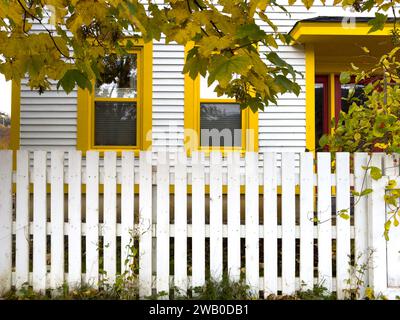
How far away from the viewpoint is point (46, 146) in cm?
597

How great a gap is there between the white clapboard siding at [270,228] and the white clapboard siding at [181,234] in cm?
72

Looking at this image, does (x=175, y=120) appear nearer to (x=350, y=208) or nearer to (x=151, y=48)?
(x=151, y=48)

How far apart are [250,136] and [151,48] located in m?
2.18

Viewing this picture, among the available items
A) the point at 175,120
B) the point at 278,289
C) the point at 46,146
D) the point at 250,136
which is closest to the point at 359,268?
the point at 278,289

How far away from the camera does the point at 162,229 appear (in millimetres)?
3270

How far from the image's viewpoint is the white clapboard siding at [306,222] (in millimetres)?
3213

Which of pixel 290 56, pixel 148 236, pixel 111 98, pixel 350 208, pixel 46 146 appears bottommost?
pixel 148 236

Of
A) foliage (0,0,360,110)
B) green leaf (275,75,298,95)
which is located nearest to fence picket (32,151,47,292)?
foliage (0,0,360,110)

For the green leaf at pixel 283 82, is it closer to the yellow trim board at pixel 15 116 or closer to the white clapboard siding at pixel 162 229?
the white clapboard siding at pixel 162 229

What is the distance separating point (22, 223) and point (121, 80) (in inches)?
134

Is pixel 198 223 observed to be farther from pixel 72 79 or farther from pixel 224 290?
pixel 72 79

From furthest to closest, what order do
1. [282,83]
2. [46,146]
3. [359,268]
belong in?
[46,146], [359,268], [282,83]

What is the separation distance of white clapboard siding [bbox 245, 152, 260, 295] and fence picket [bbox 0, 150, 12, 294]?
2.15 m

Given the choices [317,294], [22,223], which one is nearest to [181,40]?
[22,223]
